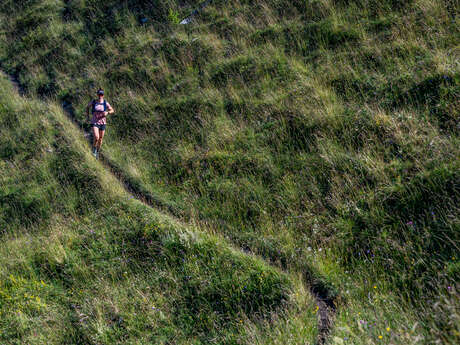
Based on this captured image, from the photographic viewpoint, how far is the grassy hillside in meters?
5.39

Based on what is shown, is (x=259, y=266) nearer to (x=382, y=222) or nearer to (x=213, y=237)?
(x=213, y=237)

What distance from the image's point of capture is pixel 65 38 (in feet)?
61.7

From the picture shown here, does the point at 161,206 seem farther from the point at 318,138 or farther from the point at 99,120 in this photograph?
the point at 99,120

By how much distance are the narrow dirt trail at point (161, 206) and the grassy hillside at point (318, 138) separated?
0.18m

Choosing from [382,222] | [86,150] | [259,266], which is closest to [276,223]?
[259,266]

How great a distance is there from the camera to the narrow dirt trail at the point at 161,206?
5121 millimetres

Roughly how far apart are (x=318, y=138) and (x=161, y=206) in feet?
13.6

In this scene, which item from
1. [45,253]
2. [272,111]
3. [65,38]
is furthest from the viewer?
[65,38]

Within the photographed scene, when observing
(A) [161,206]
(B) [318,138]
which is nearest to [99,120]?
(A) [161,206]

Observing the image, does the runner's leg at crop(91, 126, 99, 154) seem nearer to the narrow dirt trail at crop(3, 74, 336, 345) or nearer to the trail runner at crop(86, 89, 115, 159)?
the trail runner at crop(86, 89, 115, 159)

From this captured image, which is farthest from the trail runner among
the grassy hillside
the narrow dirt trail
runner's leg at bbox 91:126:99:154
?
the narrow dirt trail

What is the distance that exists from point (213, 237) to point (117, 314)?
2.18 meters

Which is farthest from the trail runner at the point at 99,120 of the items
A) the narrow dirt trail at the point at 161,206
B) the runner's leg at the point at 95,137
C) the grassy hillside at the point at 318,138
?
the narrow dirt trail at the point at 161,206

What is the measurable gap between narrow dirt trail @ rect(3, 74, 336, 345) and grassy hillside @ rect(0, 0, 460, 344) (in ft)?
0.58
